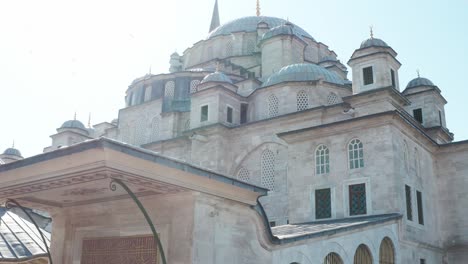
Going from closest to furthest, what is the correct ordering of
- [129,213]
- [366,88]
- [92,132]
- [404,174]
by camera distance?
[129,213]
[404,174]
[366,88]
[92,132]

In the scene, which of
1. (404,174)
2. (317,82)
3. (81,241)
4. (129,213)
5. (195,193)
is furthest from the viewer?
(317,82)

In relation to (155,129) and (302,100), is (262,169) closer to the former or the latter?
(302,100)

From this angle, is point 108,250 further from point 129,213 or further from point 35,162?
point 35,162

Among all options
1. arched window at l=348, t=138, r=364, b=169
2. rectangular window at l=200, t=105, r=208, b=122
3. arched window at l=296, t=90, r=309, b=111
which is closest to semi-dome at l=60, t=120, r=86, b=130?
rectangular window at l=200, t=105, r=208, b=122

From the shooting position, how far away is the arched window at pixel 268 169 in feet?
58.2

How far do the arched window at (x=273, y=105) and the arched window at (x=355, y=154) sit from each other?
556 centimetres

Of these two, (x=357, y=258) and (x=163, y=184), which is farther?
(x=357, y=258)

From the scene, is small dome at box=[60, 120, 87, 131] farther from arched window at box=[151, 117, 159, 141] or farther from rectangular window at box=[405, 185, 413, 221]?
rectangular window at box=[405, 185, 413, 221]

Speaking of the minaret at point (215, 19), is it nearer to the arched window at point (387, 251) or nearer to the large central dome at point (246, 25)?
the large central dome at point (246, 25)

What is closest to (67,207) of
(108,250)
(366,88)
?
(108,250)

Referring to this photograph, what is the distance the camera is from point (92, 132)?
1195 inches

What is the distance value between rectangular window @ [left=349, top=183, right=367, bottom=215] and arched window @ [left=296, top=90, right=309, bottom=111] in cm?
594

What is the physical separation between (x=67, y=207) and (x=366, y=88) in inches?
464

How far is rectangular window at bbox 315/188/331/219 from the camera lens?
13820mm
